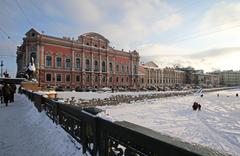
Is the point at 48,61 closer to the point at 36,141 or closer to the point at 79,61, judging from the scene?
the point at 79,61

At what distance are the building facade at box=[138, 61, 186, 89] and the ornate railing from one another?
66.7 metres

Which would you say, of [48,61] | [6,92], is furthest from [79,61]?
[6,92]

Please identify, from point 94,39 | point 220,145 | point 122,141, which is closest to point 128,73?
point 94,39

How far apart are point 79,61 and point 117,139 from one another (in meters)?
52.1

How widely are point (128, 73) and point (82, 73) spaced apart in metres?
17.5

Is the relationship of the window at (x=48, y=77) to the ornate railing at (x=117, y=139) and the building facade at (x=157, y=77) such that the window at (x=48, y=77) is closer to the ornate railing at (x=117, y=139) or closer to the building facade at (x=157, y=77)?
the building facade at (x=157, y=77)

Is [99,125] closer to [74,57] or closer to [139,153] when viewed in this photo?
[139,153]

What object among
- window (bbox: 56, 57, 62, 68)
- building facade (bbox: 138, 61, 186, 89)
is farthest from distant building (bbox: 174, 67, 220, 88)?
window (bbox: 56, 57, 62, 68)

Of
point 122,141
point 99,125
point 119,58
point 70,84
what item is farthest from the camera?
point 119,58

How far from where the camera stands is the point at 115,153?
3.61 meters

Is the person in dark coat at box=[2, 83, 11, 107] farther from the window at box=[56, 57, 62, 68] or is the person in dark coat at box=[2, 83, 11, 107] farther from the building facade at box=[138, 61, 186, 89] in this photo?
the building facade at box=[138, 61, 186, 89]

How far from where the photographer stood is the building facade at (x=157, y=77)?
76.2 meters

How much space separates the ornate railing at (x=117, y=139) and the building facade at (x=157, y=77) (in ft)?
219

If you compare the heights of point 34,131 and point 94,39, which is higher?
point 94,39
